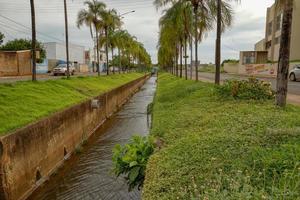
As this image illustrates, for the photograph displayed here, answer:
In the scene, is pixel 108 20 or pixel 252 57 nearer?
pixel 108 20

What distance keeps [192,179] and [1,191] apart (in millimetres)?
4206

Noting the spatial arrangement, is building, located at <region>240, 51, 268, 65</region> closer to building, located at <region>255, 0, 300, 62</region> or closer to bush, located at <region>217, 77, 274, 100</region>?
building, located at <region>255, 0, 300, 62</region>

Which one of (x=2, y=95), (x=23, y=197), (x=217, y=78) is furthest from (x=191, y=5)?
(x=23, y=197)

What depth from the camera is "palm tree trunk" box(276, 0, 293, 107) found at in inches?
292

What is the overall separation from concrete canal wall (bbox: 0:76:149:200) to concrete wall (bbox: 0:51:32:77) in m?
24.1

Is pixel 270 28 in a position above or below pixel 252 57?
above

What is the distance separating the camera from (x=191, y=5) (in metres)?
18.2

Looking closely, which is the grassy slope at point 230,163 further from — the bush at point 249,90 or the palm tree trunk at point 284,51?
the bush at point 249,90

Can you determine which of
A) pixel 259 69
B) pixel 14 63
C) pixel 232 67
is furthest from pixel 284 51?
pixel 232 67

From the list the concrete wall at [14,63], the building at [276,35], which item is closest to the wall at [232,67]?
the building at [276,35]

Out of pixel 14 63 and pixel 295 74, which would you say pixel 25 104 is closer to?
pixel 295 74

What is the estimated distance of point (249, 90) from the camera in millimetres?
10375

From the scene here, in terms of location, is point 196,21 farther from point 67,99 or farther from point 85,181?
point 85,181

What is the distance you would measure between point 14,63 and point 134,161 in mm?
32361
